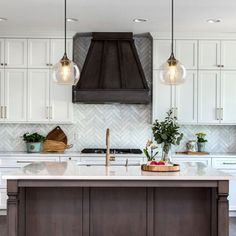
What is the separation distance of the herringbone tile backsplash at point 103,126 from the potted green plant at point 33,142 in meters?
0.29

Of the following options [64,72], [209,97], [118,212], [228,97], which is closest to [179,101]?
[209,97]

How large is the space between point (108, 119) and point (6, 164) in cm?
169

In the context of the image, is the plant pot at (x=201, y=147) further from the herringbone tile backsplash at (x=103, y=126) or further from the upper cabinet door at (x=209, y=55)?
the upper cabinet door at (x=209, y=55)

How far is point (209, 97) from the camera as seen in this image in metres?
6.03

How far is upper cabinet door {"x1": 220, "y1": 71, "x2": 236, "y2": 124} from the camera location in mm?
6020

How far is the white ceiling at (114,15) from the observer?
15.0 ft

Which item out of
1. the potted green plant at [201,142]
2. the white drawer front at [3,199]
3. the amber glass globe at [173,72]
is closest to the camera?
the amber glass globe at [173,72]

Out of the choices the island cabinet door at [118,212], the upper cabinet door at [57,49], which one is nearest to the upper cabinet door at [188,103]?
the upper cabinet door at [57,49]

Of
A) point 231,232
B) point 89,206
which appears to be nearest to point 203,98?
point 231,232

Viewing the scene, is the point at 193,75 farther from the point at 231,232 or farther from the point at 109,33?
the point at 231,232

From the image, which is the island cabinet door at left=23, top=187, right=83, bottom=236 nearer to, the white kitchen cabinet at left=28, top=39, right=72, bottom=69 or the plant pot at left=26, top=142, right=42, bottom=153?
the plant pot at left=26, top=142, right=42, bottom=153

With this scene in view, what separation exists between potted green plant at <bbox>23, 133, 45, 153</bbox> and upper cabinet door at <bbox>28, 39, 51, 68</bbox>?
1.05m

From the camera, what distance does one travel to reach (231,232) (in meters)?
5.04

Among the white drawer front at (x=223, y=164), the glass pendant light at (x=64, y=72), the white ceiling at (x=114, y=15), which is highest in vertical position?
the white ceiling at (x=114, y=15)
